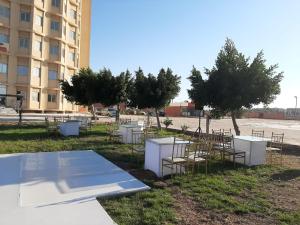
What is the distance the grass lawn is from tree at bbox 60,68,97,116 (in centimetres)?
1546

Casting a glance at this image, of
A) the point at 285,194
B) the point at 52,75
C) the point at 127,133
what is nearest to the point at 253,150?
the point at 285,194

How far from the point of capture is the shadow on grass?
9246mm

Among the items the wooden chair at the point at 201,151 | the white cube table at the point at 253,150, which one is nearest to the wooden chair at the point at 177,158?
the wooden chair at the point at 201,151

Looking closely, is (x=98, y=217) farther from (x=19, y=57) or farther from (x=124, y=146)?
(x=19, y=57)

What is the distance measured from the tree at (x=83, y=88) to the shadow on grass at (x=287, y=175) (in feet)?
58.0

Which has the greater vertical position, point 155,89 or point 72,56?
point 72,56

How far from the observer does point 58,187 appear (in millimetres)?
7352

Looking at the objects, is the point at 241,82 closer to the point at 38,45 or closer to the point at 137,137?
the point at 137,137

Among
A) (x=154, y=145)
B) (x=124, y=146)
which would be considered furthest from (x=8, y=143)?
(x=154, y=145)

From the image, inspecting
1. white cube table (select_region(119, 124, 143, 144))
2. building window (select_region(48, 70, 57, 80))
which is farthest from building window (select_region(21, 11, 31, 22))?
white cube table (select_region(119, 124, 143, 144))

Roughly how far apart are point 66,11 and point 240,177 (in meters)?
46.2

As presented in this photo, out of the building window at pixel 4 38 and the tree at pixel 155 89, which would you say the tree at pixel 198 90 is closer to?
the tree at pixel 155 89

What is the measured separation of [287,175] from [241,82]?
20.1 ft

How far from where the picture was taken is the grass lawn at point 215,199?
5.83 meters
